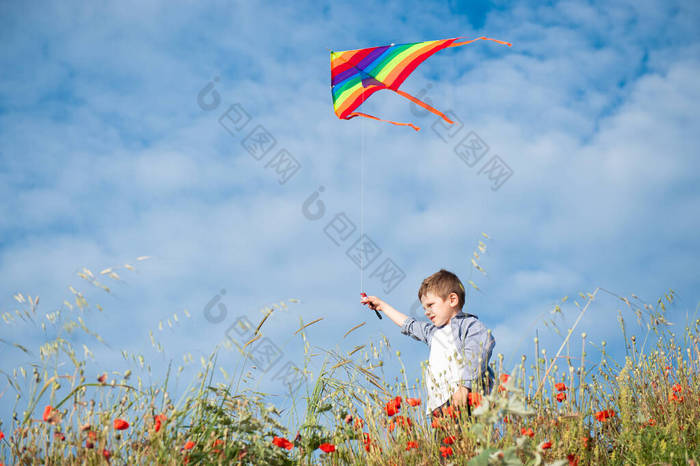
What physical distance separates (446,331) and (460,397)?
103 centimetres

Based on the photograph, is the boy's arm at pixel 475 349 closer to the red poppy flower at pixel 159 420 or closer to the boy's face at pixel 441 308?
the boy's face at pixel 441 308

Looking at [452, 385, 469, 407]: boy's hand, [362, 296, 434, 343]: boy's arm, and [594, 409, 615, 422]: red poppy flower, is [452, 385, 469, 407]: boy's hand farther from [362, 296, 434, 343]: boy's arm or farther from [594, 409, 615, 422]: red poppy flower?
[362, 296, 434, 343]: boy's arm

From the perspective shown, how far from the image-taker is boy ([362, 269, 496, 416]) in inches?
142

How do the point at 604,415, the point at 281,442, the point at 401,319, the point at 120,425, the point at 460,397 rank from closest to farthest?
1. the point at 120,425
2. the point at 281,442
3. the point at 460,397
4. the point at 604,415
5. the point at 401,319

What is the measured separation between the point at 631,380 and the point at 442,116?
282cm

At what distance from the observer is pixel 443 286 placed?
14.4 ft

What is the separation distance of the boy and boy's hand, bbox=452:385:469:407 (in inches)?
1.7

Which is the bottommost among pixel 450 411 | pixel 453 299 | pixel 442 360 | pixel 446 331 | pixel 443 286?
pixel 450 411

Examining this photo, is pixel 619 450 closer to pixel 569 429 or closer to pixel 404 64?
pixel 569 429

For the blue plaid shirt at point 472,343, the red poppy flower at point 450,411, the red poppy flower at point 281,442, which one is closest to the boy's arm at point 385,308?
the blue plaid shirt at point 472,343

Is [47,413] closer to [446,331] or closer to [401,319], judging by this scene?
[446,331]

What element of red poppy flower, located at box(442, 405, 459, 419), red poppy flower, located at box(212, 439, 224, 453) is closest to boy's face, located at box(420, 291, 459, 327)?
red poppy flower, located at box(442, 405, 459, 419)

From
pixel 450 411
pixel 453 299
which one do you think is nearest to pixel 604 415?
pixel 450 411

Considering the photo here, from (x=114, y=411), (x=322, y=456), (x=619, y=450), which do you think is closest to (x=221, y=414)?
(x=114, y=411)
